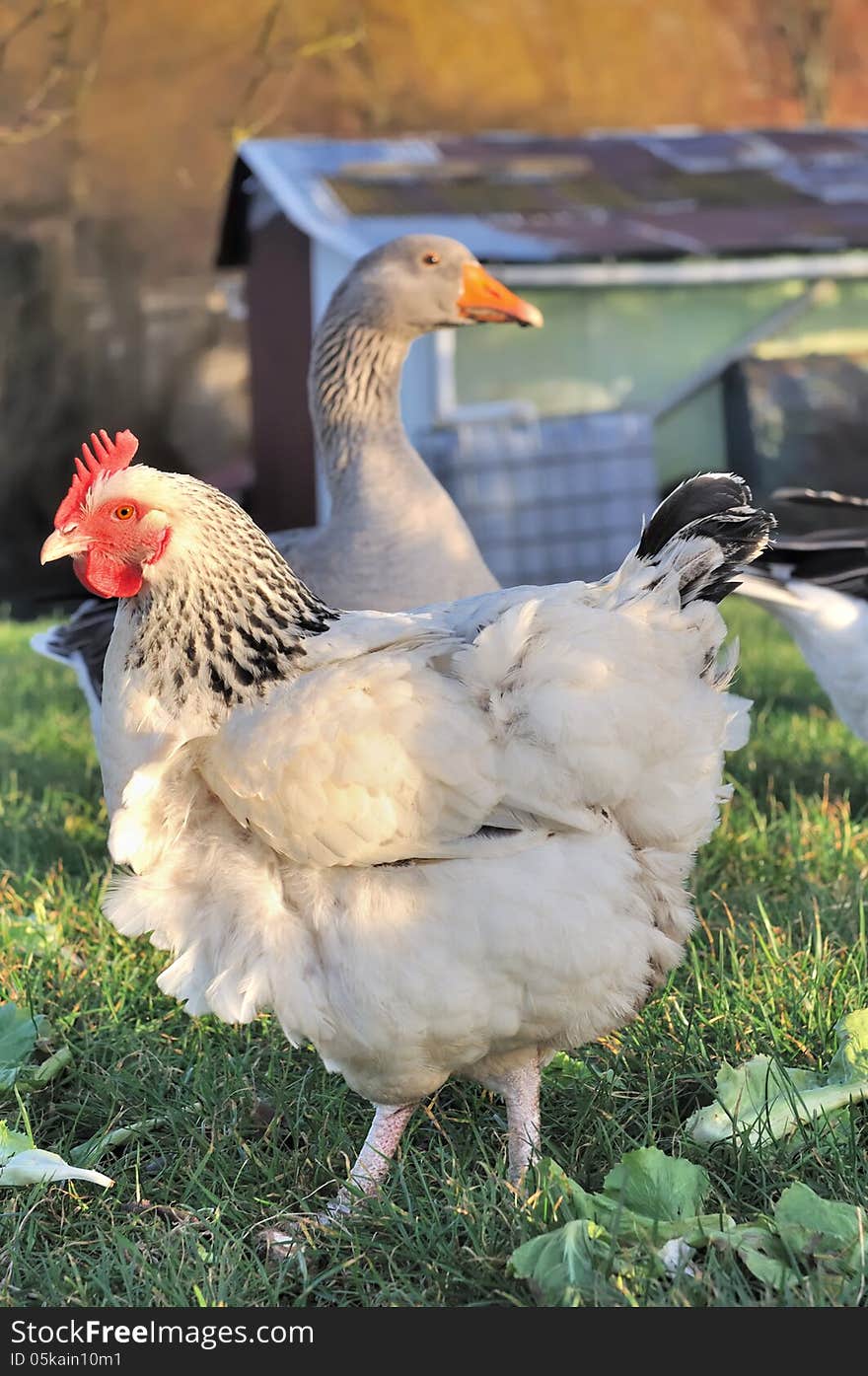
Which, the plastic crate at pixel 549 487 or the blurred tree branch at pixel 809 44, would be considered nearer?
the plastic crate at pixel 549 487

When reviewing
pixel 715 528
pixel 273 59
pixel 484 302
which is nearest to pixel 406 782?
pixel 715 528

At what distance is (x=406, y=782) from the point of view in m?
2.02

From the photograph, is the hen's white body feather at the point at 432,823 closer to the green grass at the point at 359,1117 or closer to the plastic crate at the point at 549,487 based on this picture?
the green grass at the point at 359,1117

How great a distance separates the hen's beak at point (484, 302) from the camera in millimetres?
3699

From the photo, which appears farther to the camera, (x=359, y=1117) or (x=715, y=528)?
(x=359, y=1117)

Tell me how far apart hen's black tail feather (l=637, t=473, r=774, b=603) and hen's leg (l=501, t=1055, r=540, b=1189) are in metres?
0.80

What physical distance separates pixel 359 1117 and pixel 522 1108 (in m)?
0.38

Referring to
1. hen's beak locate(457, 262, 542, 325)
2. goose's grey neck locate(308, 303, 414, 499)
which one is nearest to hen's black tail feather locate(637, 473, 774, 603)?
goose's grey neck locate(308, 303, 414, 499)

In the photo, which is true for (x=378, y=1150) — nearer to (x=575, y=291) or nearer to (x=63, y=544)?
(x=63, y=544)

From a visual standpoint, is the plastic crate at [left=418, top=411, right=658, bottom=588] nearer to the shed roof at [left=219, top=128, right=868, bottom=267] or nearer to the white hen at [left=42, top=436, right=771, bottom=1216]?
the shed roof at [left=219, top=128, right=868, bottom=267]

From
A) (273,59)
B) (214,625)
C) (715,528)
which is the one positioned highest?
(273,59)

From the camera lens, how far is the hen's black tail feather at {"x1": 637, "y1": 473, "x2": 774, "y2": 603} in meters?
2.15

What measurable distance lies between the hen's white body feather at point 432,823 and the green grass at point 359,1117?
235mm

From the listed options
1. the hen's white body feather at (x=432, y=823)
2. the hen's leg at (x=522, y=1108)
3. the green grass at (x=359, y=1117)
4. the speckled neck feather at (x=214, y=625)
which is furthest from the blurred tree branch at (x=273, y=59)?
the hen's leg at (x=522, y=1108)
